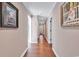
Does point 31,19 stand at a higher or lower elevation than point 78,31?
higher

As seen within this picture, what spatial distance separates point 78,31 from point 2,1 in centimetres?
153

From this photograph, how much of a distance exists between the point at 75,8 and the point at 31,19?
7340 millimetres

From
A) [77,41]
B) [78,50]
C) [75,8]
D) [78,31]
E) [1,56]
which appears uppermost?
[75,8]

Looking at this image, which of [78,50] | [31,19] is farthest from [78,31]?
[31,19]

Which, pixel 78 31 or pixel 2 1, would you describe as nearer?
pixel 78 31

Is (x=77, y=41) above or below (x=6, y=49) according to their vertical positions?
above

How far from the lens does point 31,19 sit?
9.73 metres

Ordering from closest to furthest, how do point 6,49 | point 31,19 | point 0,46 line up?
point 0,46 < point 6,49 < point 31,19

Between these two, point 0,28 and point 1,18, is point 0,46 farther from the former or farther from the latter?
point 1,18

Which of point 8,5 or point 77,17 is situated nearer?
point 77,17

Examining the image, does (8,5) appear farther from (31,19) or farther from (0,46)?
(31,19)

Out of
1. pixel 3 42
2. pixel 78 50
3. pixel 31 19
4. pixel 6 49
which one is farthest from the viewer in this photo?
pixel 31 19

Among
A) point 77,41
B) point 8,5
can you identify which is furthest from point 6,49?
point 77,41

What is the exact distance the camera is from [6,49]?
9.82 ft
